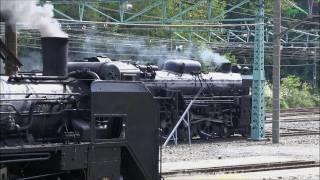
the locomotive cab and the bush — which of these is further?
the bush

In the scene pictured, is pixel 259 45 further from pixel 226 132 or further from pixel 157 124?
pixel 157 124

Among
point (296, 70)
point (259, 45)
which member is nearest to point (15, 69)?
point (259, 45)

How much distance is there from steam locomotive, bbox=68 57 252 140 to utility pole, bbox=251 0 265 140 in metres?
1.55

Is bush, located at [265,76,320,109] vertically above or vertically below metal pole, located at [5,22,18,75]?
below

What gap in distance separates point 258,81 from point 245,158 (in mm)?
5346

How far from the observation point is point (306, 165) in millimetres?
15328

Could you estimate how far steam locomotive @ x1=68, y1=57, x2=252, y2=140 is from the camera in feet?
68.4

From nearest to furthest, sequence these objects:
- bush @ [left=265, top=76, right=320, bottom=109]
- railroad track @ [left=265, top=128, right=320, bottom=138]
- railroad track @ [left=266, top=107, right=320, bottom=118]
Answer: railroad track @ [left=265, top=128, right=320, bottom=138], railroad track @ [left=266, top=107, right=320, bottom=118], bush @ [left=265, top=76, right=320, bottom=109]

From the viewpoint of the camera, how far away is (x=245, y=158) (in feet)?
54.6

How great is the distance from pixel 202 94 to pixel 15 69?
532 inches

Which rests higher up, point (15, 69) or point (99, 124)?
point (15, 69)

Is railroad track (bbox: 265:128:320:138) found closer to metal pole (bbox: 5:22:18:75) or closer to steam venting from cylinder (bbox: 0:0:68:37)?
metal pole (bbox: 5:22:18:75)

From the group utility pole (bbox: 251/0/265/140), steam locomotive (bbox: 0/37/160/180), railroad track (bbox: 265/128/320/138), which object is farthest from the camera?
railroad track (bbox: 265/128/320/138)

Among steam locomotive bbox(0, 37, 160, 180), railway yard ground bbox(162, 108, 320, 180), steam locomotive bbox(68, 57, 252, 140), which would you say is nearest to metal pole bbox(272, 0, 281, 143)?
railway yard ground bbox(162, 108, 320, 180)
